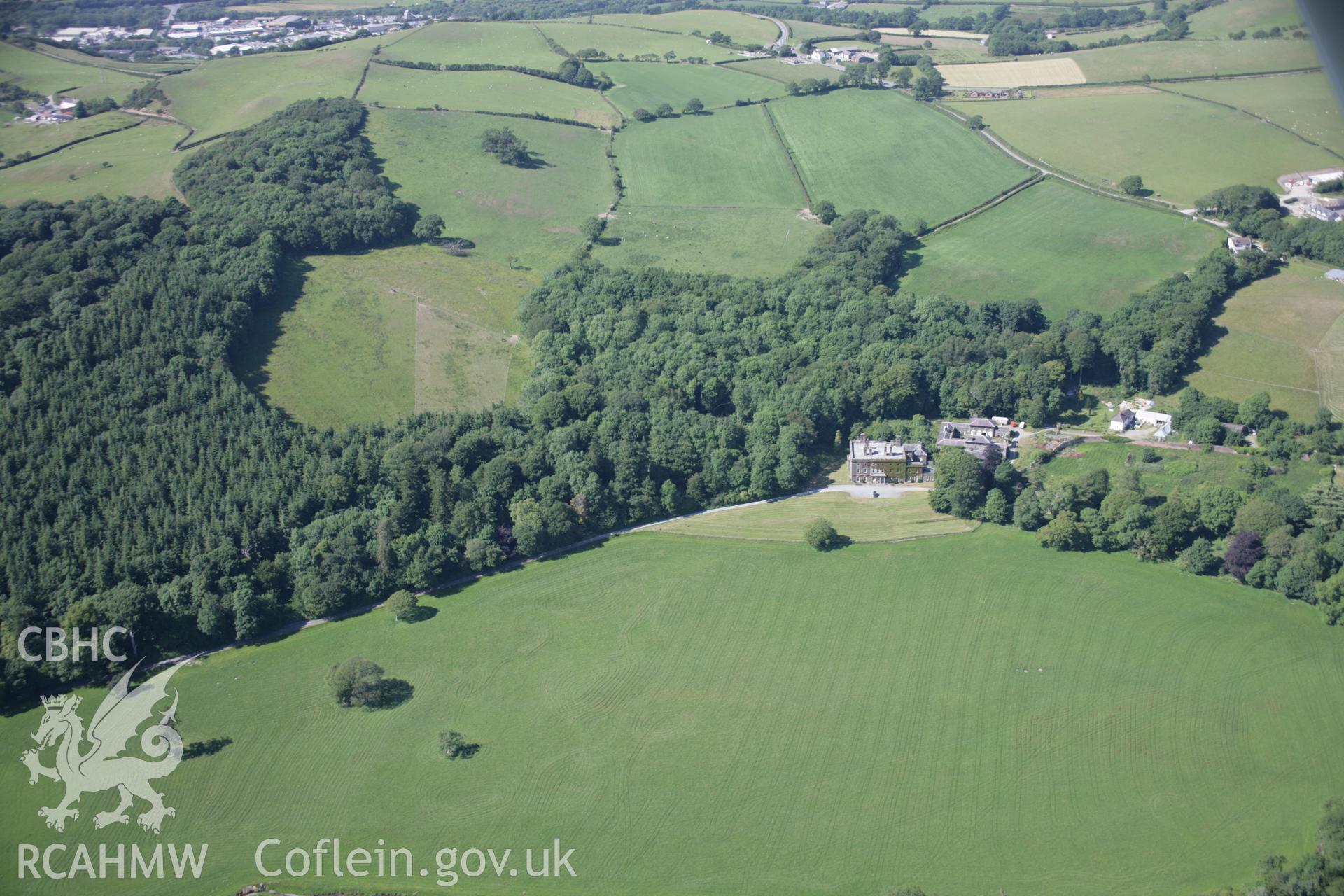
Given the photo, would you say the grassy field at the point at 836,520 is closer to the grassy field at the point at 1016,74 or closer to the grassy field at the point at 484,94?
the grassy field at the point at 484,94

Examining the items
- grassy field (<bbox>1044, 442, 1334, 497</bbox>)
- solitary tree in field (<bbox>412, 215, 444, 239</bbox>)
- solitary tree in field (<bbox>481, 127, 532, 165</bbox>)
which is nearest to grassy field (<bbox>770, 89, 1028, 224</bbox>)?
solitary tree in field (<bbox>481, 127, 532, 165</bbox>)

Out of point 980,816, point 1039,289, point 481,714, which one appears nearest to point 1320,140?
point 1039,289

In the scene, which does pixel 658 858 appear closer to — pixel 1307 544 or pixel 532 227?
pixel 1307 544

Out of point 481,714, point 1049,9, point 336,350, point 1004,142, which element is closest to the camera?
point 481,714

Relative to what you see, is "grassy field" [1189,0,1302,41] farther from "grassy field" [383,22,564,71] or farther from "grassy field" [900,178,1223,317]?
"grassy field" [383,22,564,71]

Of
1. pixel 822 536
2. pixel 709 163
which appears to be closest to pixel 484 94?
pixel 709 163

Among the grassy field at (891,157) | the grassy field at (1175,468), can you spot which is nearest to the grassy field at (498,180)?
the grassy field at (891,157)

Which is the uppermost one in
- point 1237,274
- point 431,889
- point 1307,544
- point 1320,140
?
point 1320,140
